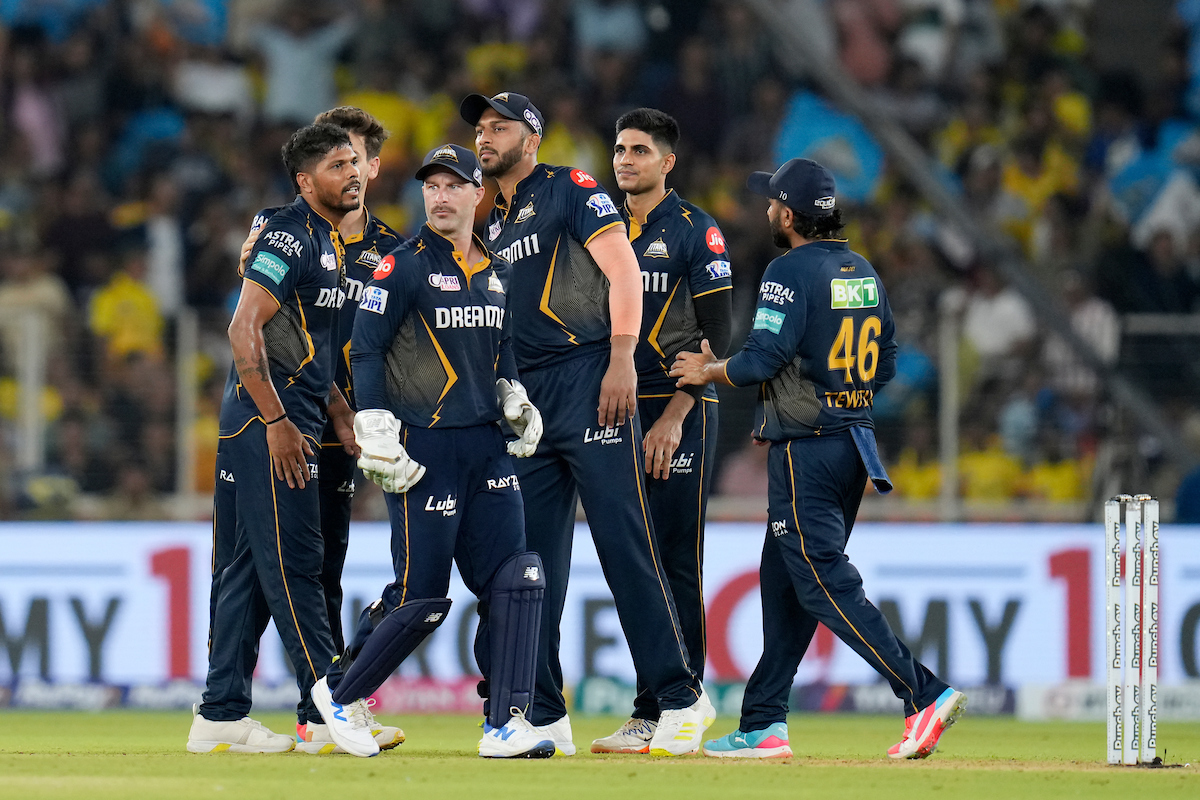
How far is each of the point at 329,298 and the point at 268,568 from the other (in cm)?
115

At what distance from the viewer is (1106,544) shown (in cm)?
695

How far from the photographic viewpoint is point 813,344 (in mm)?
7336

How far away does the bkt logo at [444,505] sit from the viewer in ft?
22.6

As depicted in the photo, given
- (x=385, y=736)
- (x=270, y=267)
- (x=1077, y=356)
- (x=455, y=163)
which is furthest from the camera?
(x=1077, y=356)

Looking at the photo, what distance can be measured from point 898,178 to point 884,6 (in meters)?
2.36

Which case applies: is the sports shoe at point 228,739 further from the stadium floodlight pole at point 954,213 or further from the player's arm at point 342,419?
the stadium floodlight pole at point 954,213

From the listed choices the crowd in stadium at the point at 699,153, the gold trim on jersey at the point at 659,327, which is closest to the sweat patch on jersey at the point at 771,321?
the gold trim on jersey at the point at 659,327

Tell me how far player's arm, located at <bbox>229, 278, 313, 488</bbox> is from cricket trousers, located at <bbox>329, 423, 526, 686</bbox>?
47 cm

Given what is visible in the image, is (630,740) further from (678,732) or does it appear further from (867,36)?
(867,36)

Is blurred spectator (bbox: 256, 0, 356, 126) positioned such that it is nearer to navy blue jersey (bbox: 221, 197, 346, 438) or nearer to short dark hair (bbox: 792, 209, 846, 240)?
navy blue jersey (bbox: 221, 197, 346, 438)

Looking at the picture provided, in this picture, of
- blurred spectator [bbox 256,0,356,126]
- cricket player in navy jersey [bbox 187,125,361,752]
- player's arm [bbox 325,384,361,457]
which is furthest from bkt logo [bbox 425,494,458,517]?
blurred spectator [bbox 256,0,356,126]

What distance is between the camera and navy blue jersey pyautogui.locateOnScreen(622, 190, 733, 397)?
25.7 ft

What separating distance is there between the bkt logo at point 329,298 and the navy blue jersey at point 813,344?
5.48 feet

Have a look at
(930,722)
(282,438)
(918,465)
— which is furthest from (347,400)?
(918,465)
